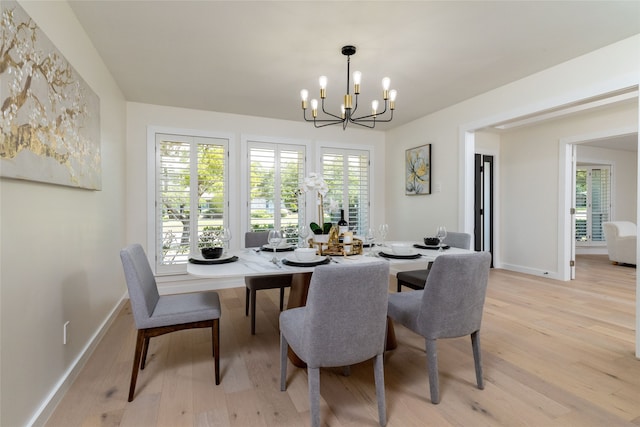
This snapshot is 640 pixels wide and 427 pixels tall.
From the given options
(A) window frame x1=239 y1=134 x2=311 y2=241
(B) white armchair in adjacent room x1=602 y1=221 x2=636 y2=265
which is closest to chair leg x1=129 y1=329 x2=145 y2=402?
(A) window frame x1=239 y1=134 x2=311 y2=241

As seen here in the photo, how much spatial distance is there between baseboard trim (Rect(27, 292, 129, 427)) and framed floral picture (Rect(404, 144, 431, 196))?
3.90 metres

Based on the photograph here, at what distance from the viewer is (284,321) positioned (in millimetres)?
1766

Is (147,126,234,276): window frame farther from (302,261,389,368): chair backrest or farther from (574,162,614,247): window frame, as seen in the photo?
(574,162,614,247): window frame

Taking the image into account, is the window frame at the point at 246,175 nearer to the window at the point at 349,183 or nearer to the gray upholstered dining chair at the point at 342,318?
the window at the point at 349,183

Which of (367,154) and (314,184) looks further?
(367,154)

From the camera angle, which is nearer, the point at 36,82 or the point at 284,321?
the point at 36,82

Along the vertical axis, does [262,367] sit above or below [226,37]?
below

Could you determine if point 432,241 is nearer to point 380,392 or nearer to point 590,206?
point 380,392

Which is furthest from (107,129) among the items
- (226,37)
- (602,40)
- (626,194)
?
(626,194)

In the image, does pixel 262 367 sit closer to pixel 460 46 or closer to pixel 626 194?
pixel 460 46

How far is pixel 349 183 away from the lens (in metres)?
4.88

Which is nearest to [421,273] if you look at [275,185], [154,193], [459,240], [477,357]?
[459,240]

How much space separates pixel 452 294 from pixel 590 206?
752cm

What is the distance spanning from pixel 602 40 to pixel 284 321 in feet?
10.2
